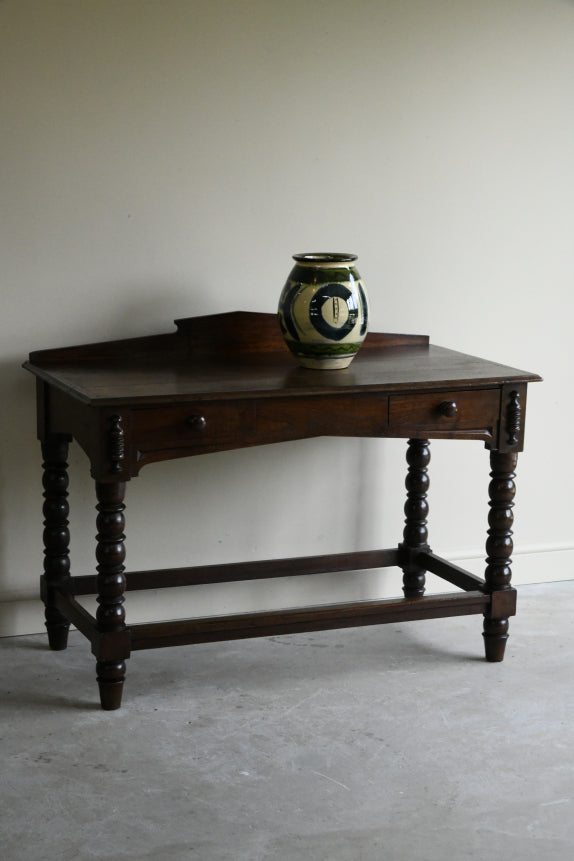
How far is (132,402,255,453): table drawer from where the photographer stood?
9.26 feet

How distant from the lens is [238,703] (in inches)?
120

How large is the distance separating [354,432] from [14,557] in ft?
3.89

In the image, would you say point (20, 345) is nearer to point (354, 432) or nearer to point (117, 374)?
point (117, 374)

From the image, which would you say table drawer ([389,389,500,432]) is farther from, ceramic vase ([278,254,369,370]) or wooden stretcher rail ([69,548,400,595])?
wooden stretcher rail ([69,548,400,595])

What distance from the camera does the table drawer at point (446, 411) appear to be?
307 cm

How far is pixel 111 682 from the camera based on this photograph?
2.96 m

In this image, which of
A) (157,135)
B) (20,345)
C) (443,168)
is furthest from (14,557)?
(443,168)

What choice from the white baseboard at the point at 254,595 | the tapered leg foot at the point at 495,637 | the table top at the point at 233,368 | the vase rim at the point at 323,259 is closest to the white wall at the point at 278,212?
the white baseboard at the point at 254,595

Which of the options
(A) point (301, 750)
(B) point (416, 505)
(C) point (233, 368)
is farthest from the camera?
(B) point (416, 505)

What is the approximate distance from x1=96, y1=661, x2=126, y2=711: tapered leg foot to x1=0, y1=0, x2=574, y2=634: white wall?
0.60 meters

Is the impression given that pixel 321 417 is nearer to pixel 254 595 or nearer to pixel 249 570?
pixel 249 570

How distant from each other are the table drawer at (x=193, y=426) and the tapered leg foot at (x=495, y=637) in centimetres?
101

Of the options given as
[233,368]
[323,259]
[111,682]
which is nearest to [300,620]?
[111,682]

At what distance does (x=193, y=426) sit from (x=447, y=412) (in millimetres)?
744
